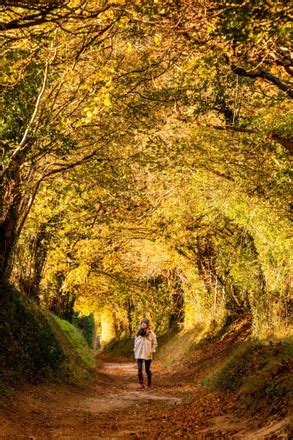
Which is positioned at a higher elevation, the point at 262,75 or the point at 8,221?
the point at 262,75

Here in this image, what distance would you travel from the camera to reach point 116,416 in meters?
13.1

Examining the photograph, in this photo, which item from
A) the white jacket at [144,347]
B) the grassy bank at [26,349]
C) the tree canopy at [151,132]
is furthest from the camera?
the white jacket at [144,347]

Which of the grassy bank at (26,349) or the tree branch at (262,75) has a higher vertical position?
the tree branch at (262,75)

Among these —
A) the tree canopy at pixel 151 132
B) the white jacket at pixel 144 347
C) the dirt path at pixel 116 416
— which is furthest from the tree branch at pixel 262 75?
the white jacket at pixel 144 347

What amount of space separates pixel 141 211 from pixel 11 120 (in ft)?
39.4

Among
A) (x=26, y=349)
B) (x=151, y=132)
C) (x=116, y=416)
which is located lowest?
(x=116, y=416)

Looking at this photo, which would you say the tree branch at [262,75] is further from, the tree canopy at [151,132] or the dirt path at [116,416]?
the dirt path at [116,416]

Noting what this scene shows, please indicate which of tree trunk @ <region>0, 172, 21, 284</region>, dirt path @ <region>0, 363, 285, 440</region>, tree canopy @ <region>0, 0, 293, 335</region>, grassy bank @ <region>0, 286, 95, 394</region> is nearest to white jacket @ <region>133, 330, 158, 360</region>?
dirt path @ <region>0, 363, 285, 440</region>

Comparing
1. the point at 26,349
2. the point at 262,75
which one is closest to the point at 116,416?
the point at 26,349

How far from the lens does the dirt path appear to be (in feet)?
33.5

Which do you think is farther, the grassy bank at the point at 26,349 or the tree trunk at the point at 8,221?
the tree trunk at the point at 8,221

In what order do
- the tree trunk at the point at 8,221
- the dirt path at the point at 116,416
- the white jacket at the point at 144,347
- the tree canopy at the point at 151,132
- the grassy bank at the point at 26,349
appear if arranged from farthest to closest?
the white jacket at the point at 144,347 → the tree trunk at the point at 8,221 → the grassy bank at the point at 26,349 → the dirt path at the point at 116,416 → the tree canopy at the point at 151,132

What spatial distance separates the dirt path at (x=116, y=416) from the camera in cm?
1021

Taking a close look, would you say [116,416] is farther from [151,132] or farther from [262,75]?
[262,75]
